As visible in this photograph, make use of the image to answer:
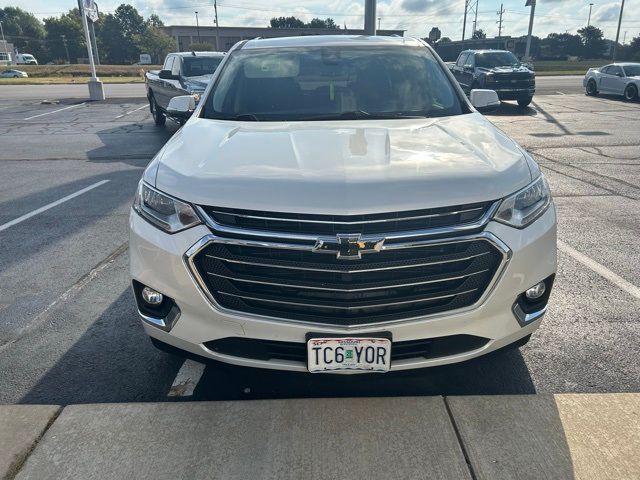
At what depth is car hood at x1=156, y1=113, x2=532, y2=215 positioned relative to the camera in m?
2.22

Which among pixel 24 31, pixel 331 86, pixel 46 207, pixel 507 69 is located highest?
pixel 24 31

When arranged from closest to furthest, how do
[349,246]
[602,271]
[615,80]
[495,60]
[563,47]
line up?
[349,246]
[602,271]
[495,60]
[615,80]
[563,47]

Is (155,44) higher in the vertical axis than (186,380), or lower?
higher

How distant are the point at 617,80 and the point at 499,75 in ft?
21.7

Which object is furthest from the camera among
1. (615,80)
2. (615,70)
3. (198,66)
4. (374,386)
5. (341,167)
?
(615,70)

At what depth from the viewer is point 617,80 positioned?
19891 mm

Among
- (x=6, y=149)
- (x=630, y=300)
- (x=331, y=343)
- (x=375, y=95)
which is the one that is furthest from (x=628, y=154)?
(x=6, y=149)

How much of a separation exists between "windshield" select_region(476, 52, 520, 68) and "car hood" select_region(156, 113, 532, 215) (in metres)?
16.1

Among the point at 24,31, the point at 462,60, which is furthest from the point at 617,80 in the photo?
the point at 24,31

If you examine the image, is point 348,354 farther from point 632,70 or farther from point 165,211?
point 632,70

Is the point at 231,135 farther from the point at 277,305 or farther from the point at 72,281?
the point at 72,281

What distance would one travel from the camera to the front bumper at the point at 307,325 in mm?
2297

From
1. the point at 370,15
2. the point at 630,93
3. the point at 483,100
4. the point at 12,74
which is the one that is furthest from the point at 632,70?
the point at 12,74

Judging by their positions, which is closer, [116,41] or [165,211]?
[165,211]
